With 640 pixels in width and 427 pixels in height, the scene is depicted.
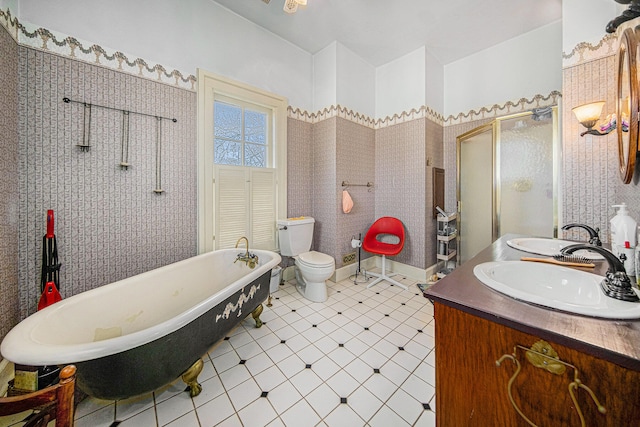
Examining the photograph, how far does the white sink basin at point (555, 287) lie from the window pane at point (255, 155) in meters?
2.40

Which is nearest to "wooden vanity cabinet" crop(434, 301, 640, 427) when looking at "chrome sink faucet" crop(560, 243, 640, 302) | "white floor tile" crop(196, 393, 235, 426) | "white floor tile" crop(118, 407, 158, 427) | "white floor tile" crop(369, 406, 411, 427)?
"chrome sink faucet" crop(560, 243, 640, 302)

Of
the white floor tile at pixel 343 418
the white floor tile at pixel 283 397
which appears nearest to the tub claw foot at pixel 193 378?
the white floor tile at pixel 283 397

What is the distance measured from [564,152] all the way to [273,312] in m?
2.82

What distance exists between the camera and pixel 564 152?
1.84 meters

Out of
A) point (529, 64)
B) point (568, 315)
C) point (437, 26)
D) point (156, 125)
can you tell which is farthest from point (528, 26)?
point (156, 125)

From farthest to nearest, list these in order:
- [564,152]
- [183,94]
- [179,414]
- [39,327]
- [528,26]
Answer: [528,26], [183,94], [564,152], [179,414], [39,327]

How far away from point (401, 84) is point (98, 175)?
137 inches

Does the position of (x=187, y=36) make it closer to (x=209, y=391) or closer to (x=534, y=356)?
(x=209, y=391)

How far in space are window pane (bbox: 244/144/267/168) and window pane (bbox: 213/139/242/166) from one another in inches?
3.3

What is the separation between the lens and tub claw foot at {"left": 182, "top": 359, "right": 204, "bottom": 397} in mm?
1338

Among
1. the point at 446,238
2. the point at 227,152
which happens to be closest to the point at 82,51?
the point at 227,152

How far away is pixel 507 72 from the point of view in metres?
2.84

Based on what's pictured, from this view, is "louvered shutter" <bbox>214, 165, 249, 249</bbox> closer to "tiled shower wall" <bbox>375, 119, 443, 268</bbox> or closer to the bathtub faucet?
the bathtub faucet

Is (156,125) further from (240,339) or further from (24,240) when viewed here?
(240,339)
